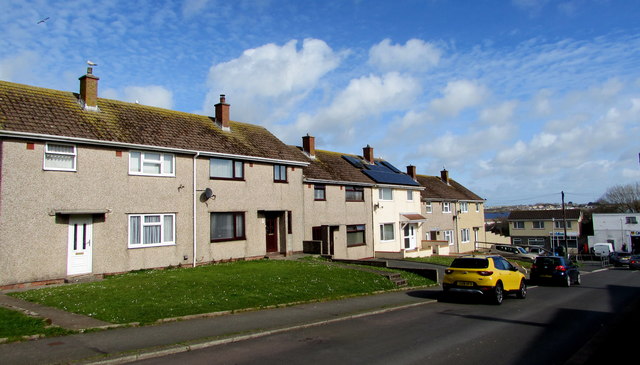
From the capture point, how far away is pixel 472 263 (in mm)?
14930

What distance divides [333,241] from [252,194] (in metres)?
7.10

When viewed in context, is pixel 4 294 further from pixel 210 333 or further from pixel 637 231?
pixel 637 231

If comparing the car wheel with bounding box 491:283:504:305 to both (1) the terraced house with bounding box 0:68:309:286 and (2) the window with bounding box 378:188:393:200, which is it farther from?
(2) the window with bounding box 378:188:393:200

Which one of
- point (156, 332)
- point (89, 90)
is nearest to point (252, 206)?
point (89, 90)

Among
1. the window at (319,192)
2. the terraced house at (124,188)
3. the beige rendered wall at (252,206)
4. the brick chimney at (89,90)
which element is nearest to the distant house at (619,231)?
the window at (319,192)

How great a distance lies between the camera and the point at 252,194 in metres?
21.8

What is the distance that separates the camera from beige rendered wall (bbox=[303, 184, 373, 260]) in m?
25.7

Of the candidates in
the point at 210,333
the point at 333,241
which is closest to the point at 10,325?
the point at 210,333

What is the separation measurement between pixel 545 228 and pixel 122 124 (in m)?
73.7

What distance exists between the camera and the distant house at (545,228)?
7438 cm

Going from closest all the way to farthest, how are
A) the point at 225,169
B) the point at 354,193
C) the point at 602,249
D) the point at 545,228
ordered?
the point at 225,169 < the point at 354,193 < the point at 602,249 < the point at 545,228

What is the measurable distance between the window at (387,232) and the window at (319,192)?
22.1ft

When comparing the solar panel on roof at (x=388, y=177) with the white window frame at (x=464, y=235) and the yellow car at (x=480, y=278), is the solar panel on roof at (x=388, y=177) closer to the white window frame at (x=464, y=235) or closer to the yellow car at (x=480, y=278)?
the white window frame at (x=464, y=235)

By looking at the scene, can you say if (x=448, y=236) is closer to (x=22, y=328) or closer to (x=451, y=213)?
(x=451, y=213)
